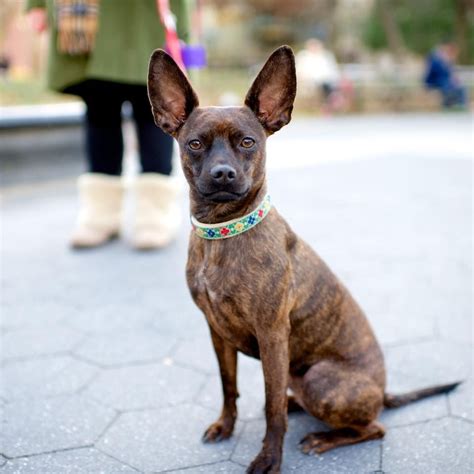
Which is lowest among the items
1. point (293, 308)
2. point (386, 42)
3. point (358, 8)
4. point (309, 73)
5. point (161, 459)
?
point (161, 459)

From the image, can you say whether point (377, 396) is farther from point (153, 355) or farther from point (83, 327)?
point (83, 327)

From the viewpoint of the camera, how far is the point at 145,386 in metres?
3.04

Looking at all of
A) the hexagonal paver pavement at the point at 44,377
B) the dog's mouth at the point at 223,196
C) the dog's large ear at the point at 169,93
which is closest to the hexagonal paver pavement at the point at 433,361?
the dog's mouth at the point at 223,196

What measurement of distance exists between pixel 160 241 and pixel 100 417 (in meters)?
2.26

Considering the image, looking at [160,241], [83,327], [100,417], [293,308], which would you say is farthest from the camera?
[160,241]

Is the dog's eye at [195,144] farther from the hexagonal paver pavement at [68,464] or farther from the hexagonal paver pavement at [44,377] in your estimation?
the hexagonal paver pavement at [44,377]

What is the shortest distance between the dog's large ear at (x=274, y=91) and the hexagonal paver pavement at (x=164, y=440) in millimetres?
1311

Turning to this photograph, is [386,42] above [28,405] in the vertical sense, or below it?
above

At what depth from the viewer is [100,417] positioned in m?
2.79

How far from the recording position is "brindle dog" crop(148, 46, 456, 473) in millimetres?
2242

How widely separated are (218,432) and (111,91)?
2896 millimetres

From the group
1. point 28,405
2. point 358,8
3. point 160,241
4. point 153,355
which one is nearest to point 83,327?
point 153,355

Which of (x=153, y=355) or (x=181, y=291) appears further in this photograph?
(x=181, y=291)

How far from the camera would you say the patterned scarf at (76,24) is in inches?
166
